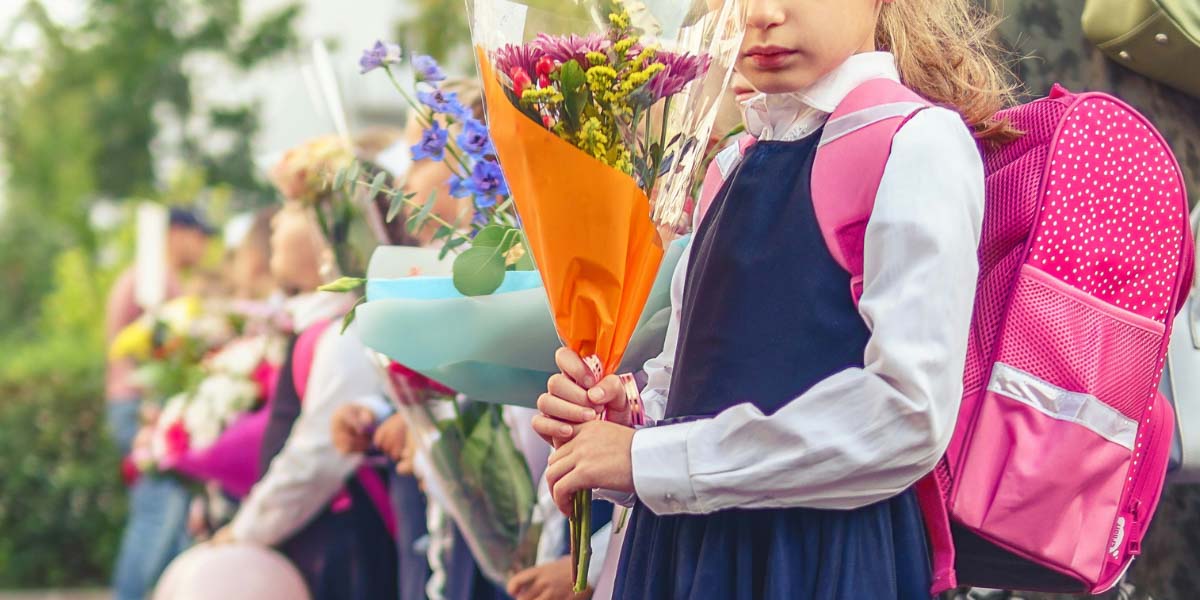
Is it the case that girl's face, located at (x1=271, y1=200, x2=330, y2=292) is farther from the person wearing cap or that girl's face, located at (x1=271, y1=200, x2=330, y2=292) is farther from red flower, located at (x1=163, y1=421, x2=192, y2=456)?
the person wearing cap

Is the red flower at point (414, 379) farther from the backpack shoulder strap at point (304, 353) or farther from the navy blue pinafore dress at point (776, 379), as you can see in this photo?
the backpack shoulder strap at point (304, 353)

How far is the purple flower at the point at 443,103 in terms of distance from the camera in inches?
96.0

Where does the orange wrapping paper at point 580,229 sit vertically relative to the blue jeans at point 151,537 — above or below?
above

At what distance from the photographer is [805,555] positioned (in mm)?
1828

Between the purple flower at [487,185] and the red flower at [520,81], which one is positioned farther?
the purple flower at [487,185]

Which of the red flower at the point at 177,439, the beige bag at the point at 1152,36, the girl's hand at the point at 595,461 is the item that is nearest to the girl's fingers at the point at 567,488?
the girl's hand at the point at 595,461

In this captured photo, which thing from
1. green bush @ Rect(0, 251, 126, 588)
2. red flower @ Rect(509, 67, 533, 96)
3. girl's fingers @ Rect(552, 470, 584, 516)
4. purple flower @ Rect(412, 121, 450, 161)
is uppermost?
red flower @ Rect(509, 67, 533, 96)

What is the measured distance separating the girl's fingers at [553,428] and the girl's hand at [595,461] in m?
0.01

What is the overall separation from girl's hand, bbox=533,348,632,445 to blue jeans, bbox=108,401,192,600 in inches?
207

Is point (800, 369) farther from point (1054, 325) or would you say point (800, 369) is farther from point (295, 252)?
point (295, 252)

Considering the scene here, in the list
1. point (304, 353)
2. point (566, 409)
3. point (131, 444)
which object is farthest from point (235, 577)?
point (131, 444)

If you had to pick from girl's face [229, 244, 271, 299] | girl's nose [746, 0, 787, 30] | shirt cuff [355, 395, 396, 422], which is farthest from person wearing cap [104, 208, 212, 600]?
girl's nose [746, 0, 787, 30]

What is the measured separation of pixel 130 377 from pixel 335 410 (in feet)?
12.3

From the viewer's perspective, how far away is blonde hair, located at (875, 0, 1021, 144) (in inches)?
78.9
